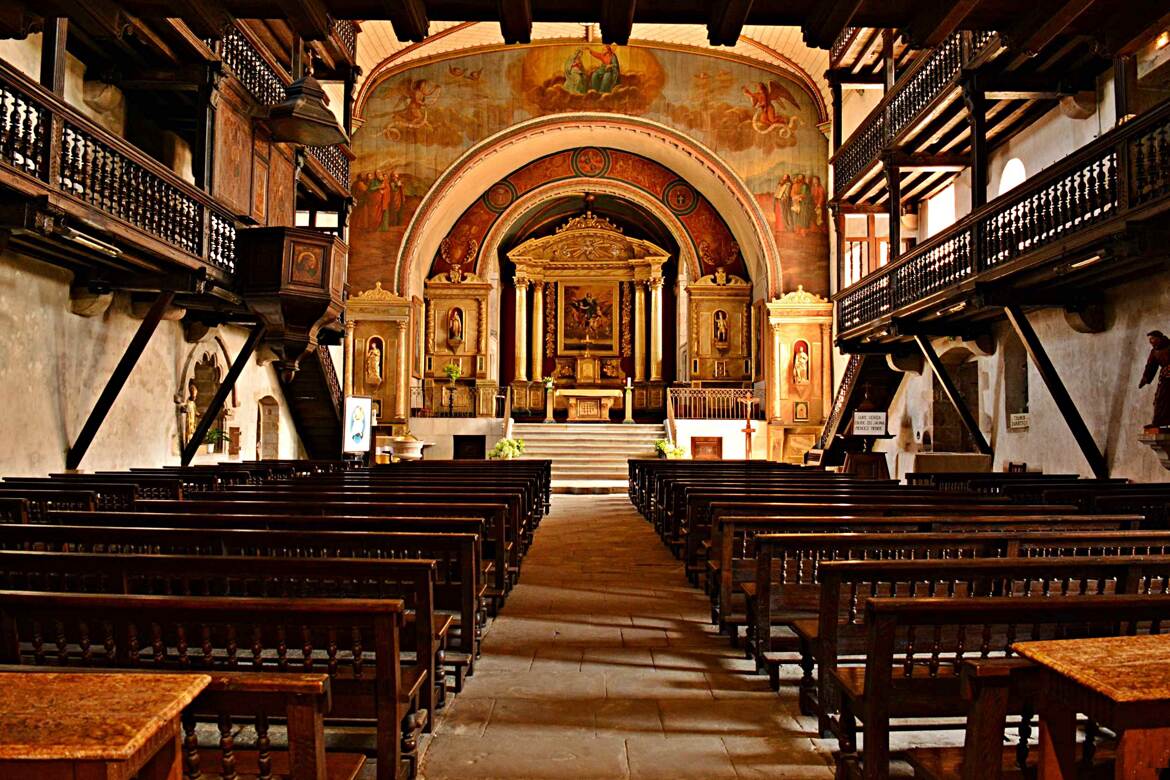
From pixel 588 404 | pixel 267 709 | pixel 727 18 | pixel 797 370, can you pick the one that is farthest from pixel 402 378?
pixel 267 709

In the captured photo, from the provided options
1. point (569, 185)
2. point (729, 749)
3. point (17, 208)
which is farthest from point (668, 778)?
point (569, 185)

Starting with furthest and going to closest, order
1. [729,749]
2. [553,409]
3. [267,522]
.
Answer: [553,409] < [267,522] < [729,749]

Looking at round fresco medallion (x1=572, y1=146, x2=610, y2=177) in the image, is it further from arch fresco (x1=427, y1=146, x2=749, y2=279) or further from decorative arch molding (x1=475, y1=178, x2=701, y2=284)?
decorative arch molding (x1=475, y1=178, x2=701, y2=284)

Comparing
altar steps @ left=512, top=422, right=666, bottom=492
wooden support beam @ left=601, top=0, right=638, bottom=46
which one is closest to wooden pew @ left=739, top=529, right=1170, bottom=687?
wooden support beam @ left=601, top=0, right=638, bottom=46

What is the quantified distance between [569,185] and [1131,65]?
14738mm

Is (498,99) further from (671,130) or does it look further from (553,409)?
(553,409)

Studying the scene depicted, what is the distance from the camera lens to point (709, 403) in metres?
20.9

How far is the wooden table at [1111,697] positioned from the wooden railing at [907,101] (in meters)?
9.59

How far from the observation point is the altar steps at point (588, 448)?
57.5ft

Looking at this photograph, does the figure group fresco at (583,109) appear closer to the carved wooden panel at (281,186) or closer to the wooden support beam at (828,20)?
the carved wooden panel at (281,186)

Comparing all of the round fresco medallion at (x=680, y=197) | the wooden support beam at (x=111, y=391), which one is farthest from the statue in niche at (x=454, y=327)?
the wooden support beam at (x=111, y=391)

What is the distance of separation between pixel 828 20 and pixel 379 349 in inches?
686

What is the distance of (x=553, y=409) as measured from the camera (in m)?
23.7

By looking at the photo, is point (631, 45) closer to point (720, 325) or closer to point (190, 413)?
point (720, 325)
